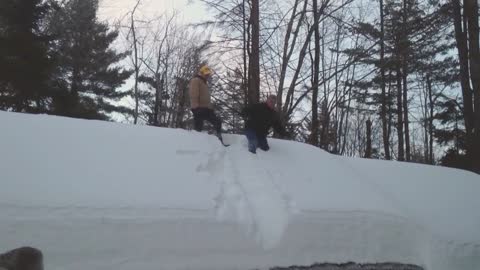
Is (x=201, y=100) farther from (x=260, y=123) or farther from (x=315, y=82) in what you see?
(x=315, y=82)

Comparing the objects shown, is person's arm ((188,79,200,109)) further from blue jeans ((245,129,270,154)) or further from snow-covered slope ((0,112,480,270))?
blue jeans ((245,129,270,154))

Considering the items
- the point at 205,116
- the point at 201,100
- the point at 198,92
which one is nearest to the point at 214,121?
the point at 205,116

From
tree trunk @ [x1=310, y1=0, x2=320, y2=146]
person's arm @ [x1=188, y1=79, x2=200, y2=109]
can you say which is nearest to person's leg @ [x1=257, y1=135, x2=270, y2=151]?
person's arm @ [x1=188, y1=79, x2=200, y2=109]

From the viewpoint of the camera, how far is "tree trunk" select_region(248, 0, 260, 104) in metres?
13.4

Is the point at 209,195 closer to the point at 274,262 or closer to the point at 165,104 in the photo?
the point at 274,262

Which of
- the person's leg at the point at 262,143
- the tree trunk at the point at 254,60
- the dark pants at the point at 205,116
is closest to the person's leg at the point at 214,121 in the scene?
the dark pants at the point at 205,116

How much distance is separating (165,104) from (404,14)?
628 inches

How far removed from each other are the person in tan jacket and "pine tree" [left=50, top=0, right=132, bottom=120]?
512 inches

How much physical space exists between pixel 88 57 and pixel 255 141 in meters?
19.8

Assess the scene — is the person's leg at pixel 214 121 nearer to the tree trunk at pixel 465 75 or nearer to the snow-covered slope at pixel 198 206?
the snow-covered slope at pixel 198 206

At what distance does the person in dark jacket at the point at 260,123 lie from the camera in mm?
7891

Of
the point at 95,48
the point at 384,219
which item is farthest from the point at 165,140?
the point at 95,48

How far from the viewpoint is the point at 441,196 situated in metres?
8.51

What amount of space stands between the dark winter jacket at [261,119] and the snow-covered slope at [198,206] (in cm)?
50
